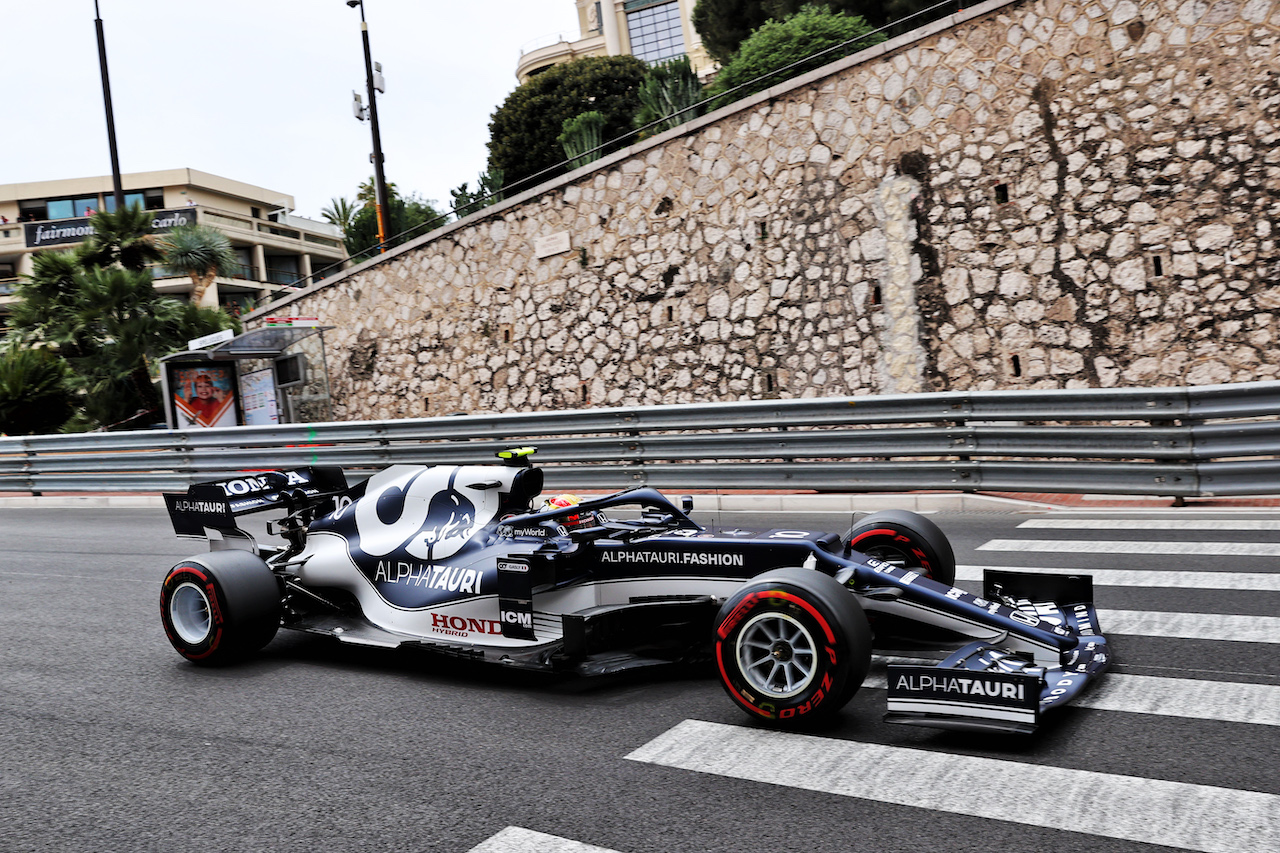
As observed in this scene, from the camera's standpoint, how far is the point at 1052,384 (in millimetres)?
11891

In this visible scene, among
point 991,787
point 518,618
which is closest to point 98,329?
point 518,618

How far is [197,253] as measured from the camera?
28359mm

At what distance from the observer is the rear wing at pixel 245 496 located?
230 inches

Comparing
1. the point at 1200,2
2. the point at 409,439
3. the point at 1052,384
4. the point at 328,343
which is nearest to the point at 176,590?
the point at 409,439

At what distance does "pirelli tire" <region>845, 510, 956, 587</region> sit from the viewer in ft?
15.7

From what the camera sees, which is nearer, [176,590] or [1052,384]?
[176,590]

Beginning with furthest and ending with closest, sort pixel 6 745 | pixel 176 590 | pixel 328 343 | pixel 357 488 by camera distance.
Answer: pixel 328 343 < pixel 357 488 < pixel 176 590 < pixel 6 745

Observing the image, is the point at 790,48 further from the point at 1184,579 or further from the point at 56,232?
the point at 56,232

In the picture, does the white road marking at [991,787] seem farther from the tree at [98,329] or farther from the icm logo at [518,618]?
the tree at [98,329]

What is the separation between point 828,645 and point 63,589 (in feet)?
22.7

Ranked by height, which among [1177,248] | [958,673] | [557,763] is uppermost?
[1177,248]

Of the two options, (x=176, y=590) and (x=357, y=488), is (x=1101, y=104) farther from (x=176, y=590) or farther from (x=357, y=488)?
(x=176, y=590)

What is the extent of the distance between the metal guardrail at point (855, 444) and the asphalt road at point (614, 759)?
7.22 ft

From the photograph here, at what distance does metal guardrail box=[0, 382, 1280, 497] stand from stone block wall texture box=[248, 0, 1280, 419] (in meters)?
2.05
